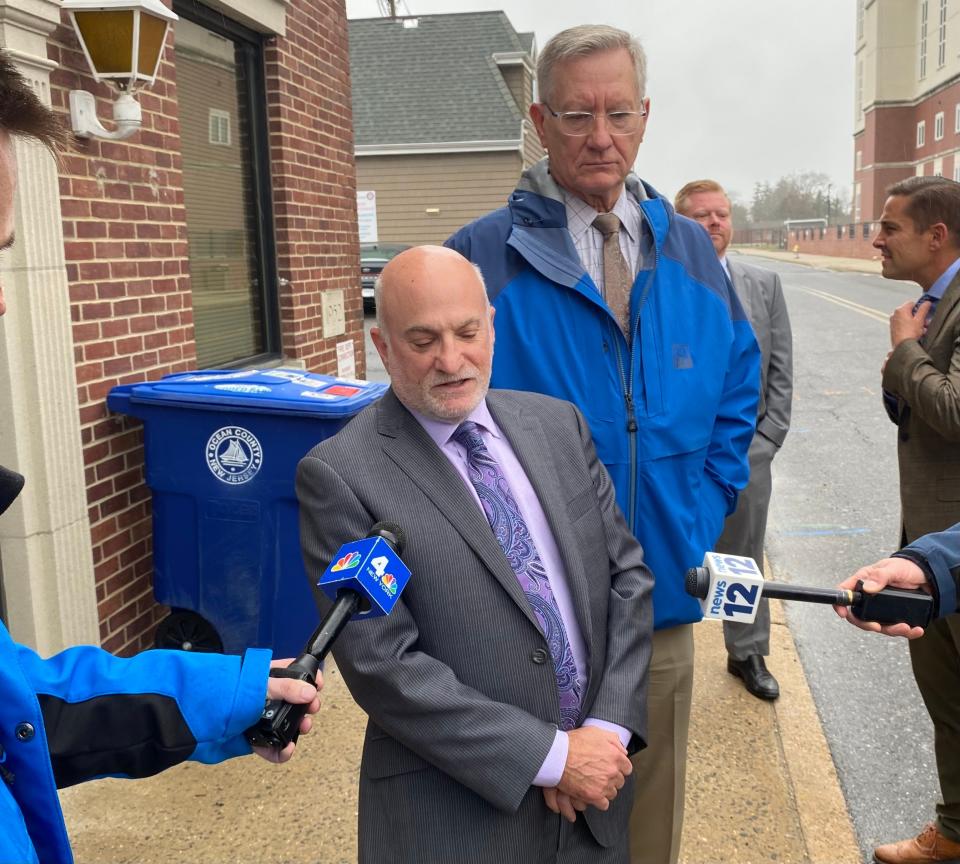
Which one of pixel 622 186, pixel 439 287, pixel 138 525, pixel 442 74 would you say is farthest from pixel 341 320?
pixel 442 74

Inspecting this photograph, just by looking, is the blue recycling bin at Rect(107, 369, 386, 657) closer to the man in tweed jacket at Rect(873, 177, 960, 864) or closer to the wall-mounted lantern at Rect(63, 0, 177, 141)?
the wall-mounted lantern at Rect(63, 0, 177, 141)

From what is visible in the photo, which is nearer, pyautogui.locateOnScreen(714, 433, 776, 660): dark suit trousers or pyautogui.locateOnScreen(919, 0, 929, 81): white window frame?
pyautogui.locateOnScreen(714, 433, 776, 660): dark suit trousers

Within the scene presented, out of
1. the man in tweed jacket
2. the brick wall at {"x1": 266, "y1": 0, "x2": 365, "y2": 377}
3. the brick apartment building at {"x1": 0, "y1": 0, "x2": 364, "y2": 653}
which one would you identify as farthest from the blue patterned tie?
the brick wall at {"x1": 266, "y1": 0, "x2": 365, "y2": 377}

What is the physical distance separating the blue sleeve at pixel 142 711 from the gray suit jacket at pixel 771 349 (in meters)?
3.20

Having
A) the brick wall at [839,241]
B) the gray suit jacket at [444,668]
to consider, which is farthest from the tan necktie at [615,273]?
the brick wall at [839,241]

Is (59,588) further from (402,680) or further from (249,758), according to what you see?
(402,680)

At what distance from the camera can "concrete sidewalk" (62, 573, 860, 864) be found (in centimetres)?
318

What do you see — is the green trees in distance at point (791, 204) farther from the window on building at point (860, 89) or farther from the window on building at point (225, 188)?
the window on building at point (225, 188)

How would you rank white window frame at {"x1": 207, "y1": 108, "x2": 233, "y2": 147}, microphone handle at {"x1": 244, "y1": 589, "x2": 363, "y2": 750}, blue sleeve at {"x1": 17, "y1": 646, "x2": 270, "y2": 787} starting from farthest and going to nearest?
white window frame at {"x1": 207, "y1": 108, "x2": 233, "y2": 147} < blue sleeve at {"x1": 17, "y1": 646, "x2": 270, "y2": 787} < microphone handle at {"x1": 244, "y1": 589, "x2": 363, "y2": 750}

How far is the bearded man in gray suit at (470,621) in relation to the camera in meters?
1.88

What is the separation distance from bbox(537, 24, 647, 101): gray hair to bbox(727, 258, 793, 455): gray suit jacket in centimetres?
192

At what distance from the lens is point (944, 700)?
3.14 meters

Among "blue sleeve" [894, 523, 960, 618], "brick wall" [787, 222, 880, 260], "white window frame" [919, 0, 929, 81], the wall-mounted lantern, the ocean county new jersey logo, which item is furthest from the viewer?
"white window frame" [919, 0, 929, 81]

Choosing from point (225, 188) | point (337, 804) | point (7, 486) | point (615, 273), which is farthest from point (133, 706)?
point (225, 188)
